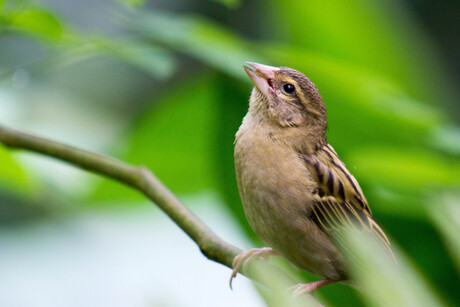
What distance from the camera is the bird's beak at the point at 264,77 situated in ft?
6.40

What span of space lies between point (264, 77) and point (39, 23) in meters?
0.77

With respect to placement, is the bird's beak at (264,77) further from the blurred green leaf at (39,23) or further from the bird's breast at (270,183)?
the blurred green leaf at (39,23)

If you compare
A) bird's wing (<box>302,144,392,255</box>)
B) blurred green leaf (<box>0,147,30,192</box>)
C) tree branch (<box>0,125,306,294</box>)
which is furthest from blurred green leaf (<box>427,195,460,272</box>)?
blurred green leaf (<box>0,147,30,192</box>)

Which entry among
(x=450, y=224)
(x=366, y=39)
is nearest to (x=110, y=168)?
(x=450, y=224)

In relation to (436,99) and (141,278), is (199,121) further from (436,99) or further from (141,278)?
(436,99)

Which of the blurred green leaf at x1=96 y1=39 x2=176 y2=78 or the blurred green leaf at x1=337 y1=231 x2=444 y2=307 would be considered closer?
the blurred green leaf at x1=337 y1=231 x2=444 y2=307

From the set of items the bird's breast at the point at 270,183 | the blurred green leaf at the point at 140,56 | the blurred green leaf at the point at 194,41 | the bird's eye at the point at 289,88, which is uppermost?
the bird's eye at the point at 289,88

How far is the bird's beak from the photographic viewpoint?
76.9 inches

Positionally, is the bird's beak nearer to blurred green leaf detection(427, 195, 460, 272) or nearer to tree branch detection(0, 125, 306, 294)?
tree branch detection(0, 125, 306, 294)

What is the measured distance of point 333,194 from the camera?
2186 millimetres

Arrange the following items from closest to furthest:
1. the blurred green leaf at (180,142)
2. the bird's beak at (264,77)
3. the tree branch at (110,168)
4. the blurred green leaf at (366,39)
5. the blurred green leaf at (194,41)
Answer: the tree branch at (110,168), the bird's beak at (264,77), the blurred green leaf at (194,41), the blurred green leaf at (180,142), the blurred green leaf at (366,39)

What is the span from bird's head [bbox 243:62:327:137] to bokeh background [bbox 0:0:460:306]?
0.23m

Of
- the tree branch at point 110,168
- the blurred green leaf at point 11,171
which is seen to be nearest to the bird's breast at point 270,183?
the tree branch at point 110,168

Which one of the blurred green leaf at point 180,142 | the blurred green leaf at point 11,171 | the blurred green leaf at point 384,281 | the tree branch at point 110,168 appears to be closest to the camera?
the blurred green leaf at point 384,281
